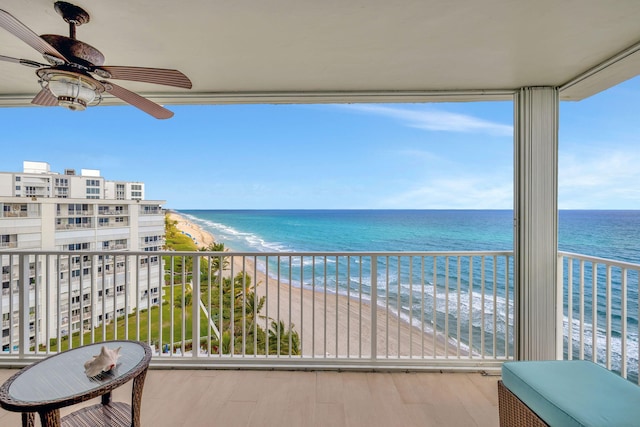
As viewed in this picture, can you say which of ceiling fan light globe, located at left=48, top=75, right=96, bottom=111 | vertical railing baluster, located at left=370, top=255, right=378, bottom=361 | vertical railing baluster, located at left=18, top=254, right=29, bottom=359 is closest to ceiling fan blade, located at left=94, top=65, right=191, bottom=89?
ceiling fan light globe, located at left=48, top=75, right=96, bottom=111

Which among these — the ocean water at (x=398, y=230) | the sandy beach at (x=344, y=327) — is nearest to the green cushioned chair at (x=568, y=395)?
the sandy beach at (x=344, y=327)

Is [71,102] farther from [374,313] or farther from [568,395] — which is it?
[568,395]

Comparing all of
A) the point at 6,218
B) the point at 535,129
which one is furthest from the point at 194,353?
the point at 6,218

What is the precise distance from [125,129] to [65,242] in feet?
36.3

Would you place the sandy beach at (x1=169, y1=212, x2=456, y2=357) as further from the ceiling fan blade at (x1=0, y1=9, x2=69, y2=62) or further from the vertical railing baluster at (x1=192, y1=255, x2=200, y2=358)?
the ceiling fan blade at (x1=0, y1=9, x2=69, y2=62)

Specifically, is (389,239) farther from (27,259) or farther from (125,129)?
(27,259)

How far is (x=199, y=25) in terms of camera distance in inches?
73.0

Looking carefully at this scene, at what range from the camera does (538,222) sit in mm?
2643

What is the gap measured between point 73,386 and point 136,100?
1545mm

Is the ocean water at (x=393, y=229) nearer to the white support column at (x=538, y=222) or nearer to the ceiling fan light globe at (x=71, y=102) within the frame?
the white support column at (x=538, y=222)

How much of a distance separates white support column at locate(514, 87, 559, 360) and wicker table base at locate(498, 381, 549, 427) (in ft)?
3.75

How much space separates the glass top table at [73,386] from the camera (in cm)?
133

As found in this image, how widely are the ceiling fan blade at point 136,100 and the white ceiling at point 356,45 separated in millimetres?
382

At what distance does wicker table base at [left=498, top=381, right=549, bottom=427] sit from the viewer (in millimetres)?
1499
